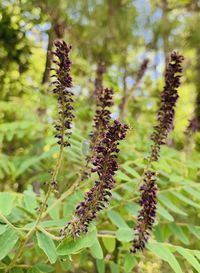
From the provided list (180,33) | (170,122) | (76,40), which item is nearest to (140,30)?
→ (180,33)

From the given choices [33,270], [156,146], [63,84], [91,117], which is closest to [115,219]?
[156,146]

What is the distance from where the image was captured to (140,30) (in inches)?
234

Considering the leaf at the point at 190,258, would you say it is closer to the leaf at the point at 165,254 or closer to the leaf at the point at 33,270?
the leaf at the point at 165,254

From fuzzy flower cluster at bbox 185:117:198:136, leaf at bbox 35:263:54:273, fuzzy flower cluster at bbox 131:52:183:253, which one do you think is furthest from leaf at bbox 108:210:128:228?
fuzzy flower cluster at bbox 185:117:198:136

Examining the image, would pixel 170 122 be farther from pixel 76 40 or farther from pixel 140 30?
pixel 140 30

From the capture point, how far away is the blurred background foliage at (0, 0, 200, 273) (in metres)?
2.28

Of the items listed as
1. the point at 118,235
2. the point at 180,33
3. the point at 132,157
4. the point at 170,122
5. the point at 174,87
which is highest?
the point at 180,33

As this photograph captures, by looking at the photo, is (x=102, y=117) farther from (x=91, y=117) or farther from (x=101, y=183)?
(x=91, y=117)

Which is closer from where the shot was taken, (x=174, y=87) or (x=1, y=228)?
(x=1, y=228)

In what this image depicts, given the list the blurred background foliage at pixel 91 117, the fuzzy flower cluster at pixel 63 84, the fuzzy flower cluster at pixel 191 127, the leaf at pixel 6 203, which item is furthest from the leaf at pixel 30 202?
the fuzzy flower cluster at pixel 191 127

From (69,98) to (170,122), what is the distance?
22.1 inches

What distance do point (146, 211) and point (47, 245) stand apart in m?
0.34

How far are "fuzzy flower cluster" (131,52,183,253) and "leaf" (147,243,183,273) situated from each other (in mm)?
66

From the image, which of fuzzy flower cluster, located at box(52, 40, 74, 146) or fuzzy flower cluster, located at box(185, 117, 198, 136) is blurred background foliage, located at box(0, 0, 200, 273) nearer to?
fuzzy flower cluster, located at box(185, 117, 198, 136)
